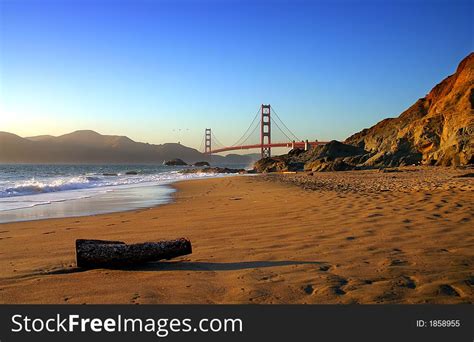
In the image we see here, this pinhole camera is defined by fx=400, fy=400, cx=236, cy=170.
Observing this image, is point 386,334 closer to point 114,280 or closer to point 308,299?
point 308,299

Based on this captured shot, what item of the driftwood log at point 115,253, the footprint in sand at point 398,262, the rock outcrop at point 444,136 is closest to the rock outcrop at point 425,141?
the rock outcrop at point 444,136

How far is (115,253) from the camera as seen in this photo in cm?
352

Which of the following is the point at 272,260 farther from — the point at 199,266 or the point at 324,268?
the point at 199,266

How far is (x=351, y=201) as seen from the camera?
7812 mm

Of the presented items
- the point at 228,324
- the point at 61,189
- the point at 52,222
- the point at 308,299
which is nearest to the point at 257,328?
the point at 228,324

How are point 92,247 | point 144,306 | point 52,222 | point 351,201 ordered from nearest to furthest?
point 144,306, point 92,247, point 52,222, point 351,201

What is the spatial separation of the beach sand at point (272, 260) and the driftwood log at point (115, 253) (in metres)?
0.10

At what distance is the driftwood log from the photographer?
3.52 meters

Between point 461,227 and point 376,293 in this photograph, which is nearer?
point 376,293

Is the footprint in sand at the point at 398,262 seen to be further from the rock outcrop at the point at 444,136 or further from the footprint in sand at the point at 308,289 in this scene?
the rock outcrop at the point at 444,136

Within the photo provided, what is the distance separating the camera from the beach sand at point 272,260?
2.82m

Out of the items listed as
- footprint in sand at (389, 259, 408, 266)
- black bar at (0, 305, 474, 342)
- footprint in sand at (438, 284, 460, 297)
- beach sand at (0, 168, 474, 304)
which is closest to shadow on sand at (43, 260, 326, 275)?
beach sand at (0, 168, 474, 304)

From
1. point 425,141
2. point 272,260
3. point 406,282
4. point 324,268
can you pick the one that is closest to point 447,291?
point 406,282

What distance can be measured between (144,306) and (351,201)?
593cm
